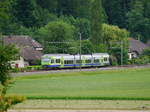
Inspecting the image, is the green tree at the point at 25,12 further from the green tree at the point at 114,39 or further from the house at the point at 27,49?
the house at the point at 27,49

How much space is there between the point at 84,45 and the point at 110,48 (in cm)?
883

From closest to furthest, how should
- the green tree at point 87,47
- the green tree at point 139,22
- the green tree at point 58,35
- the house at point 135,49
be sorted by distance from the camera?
the green tree at point 58,35, the green tree at point 87,47, the house at point 135,49, the green tree at point 139,22

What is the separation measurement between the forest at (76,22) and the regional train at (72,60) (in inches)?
250

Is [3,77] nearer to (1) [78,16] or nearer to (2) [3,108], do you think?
(2) [3,108]

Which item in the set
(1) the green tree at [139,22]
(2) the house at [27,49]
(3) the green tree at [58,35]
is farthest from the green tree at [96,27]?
(1) the green tree at [139,22]

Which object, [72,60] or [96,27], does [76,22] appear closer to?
[96,27]

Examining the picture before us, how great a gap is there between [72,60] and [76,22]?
47.1m

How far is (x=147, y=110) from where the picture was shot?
1201 inches

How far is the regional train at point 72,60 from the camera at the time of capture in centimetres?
9325

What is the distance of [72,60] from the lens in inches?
3819

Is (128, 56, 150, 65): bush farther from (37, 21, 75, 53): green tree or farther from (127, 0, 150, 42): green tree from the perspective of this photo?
(127, 0, 150, 42): green tree

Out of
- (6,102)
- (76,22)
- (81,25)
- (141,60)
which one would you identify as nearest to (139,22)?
(76,22)

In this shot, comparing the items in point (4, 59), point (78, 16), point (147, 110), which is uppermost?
point (78, 16)

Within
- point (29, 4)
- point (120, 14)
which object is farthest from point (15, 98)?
point (120, 14)
